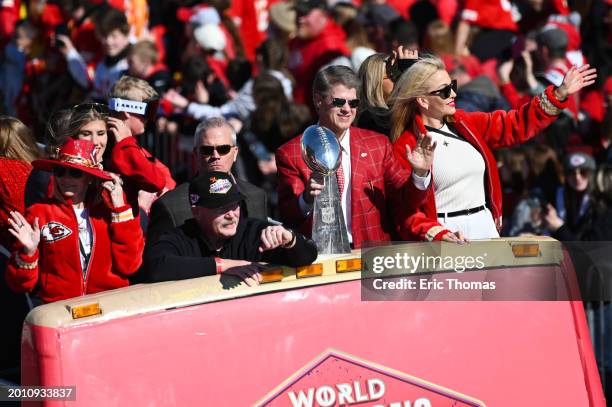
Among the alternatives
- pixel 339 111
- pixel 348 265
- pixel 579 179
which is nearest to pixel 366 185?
pixel 339 111

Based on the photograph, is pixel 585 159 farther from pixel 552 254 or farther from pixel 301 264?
pixel 301 264

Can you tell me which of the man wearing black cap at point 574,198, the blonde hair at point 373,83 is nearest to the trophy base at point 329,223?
the blonde hair at point 373,83

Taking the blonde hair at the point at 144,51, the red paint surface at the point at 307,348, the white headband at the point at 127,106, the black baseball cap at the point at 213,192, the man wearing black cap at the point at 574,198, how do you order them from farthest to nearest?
the blonde hair at the point at 144,51 < the man wearing black cap at the point at 574,198 < the white headband at the point at 127,106 < the black baseball cap at the point at 213,192 < the red paint surface at the point at 307,348

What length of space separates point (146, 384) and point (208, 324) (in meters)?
0.33

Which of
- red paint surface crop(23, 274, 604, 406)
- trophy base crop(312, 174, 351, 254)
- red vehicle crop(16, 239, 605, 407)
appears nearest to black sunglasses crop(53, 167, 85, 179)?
red vehicle crop(16, 239, 605, 407)

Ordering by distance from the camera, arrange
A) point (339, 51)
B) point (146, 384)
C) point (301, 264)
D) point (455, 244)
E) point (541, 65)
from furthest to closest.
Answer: point (339, 51)
point (541, 65)
point (455, 244)
point (301, 264)
point (146, 384)

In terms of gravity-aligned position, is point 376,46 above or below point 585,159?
above

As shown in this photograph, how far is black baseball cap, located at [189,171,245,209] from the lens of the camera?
5629 mm

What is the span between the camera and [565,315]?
5.40m

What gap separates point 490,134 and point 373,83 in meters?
0.78

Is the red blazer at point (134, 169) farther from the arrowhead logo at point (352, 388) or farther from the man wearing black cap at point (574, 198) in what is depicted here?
the man wearing black cap at point (574, 198)

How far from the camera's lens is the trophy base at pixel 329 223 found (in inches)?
216

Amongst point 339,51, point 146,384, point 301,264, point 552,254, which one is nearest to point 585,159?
point 339,51

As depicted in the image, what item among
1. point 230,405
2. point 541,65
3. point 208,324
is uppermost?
point 541,65
